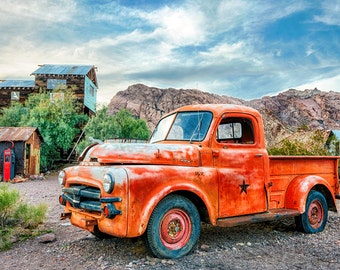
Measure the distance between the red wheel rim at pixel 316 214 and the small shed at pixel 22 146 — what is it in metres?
16.6

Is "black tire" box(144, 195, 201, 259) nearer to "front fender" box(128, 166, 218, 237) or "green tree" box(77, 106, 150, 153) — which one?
"front fender" box(128, 166, 218, 237)

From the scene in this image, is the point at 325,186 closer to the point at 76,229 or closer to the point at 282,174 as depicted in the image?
the point at 282,174

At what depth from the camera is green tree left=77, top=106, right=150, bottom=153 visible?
81.9 ft

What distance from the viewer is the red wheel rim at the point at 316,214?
233 inches

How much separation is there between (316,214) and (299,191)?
809 mm

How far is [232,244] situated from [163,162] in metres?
1.78

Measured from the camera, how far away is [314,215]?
6.02 metres

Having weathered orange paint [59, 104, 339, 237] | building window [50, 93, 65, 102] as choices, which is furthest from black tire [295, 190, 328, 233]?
building window [50, 93, 65, 102]

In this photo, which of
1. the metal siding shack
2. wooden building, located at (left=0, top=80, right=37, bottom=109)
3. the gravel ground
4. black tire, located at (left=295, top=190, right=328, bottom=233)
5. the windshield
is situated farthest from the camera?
wooden building, located at (left=0, top=80, right=37, bottom=109)

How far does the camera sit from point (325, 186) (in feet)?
19.9

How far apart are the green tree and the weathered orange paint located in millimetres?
19113

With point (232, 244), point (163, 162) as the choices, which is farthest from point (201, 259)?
point (163, 162)

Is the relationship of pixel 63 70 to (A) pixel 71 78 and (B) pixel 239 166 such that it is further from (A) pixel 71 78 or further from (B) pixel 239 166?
(B) pixel 239 166

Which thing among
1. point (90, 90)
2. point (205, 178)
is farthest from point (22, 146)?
point (205, 178)
